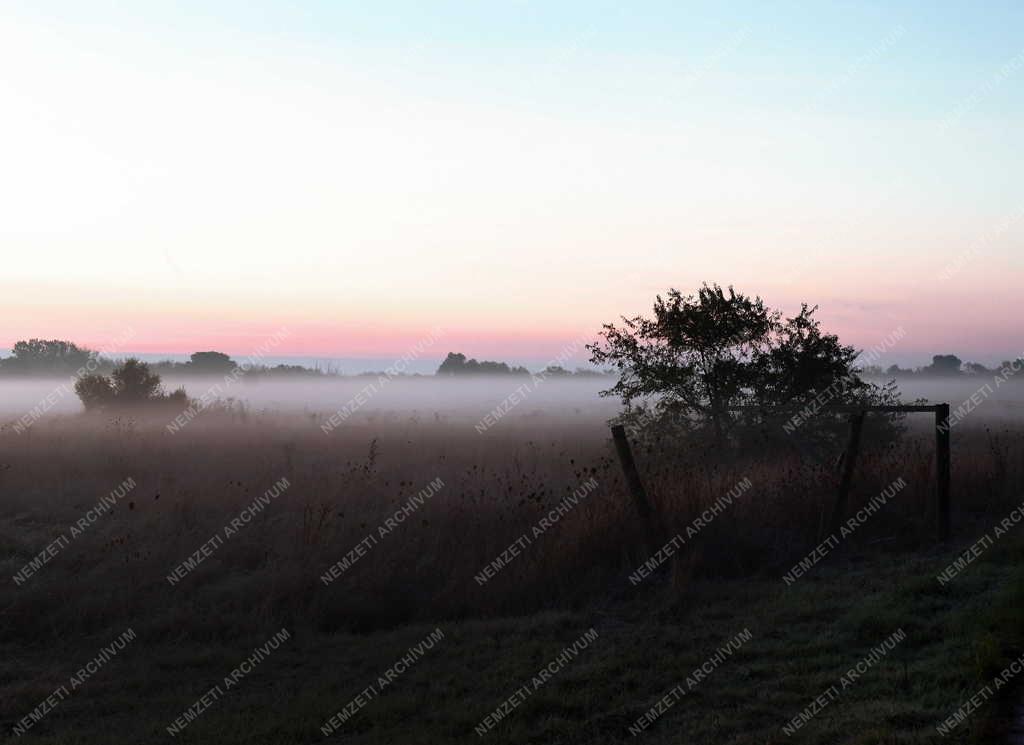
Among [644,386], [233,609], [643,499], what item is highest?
[644,386]

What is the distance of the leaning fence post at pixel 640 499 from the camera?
10.2 metres

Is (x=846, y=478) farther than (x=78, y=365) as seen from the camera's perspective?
No

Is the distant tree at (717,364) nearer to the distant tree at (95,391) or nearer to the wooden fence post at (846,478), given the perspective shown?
the wooden fence post at (846,478)

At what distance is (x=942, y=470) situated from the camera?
36.7 feet

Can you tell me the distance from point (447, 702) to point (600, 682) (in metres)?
1.24

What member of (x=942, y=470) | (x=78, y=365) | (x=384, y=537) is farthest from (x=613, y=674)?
(x=78, y=365)

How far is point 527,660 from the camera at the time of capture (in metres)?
7.23

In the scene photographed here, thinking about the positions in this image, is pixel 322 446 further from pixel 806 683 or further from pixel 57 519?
pixel 806 683

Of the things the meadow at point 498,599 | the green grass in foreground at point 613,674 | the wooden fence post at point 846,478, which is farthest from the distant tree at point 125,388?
the wooden fence post at point 846,478

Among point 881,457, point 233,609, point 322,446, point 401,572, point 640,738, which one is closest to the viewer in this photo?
point 640,738

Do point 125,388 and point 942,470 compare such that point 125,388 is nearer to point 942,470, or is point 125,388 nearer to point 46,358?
point 942,470

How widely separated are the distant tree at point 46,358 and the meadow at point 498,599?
77.7m

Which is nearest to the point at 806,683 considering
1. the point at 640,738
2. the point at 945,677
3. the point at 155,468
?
the point at 945,677

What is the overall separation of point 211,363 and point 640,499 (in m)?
92.2
